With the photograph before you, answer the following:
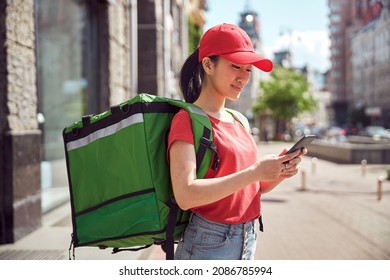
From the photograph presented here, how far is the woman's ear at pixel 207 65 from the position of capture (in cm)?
209

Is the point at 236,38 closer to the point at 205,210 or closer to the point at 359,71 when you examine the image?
the point at 205,210

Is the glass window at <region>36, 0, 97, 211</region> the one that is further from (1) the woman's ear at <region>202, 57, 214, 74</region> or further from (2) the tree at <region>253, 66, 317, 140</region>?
(2) the tree at <region>253, 66, 317, 140</region>

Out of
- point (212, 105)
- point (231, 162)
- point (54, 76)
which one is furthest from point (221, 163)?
point (54, 76)

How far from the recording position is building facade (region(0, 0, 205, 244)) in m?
5.61

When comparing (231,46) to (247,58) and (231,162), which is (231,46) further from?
(231,162)

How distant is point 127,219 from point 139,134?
35cm

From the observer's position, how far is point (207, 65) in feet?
6.89

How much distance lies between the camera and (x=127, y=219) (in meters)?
2.07

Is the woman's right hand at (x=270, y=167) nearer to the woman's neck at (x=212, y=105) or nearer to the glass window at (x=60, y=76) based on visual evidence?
the woman's neck at (x=212, y=105)

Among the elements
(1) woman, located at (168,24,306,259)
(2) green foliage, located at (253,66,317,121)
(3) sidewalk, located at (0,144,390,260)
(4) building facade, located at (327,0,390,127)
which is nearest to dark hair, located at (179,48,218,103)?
(1) woman, located at (168,24,306,259)

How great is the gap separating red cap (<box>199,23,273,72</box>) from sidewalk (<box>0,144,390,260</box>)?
1.52 m

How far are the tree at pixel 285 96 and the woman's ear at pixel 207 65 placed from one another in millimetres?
45887

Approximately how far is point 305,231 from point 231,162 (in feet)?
16.6
